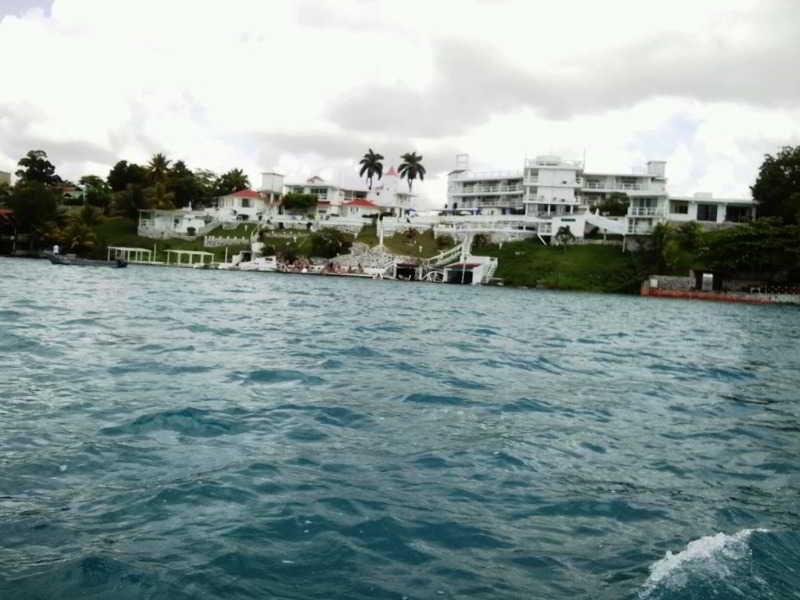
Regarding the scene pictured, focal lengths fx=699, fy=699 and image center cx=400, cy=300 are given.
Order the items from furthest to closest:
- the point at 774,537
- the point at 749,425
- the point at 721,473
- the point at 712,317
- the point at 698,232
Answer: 1. the point at 698,232
2. the point at 712,317
3. the point at 749,425
4. the point at 721,473
5. the point at 774,537

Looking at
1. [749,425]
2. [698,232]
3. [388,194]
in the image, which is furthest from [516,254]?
[749,425]

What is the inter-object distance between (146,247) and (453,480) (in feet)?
334

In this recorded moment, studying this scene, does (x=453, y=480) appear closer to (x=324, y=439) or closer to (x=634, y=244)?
(x=324, y=439)

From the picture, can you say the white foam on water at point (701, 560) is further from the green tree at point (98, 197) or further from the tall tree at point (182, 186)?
the green tree at point (98, 197)

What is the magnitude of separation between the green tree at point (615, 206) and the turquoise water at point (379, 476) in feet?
277

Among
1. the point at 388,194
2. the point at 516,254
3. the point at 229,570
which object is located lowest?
the point at 229,570

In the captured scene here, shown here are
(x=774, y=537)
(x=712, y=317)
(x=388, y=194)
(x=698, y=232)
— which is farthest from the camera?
(x=388, y=194)

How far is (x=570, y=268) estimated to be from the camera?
82.6 metres

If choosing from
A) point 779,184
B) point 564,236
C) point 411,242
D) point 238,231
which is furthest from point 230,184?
point 779,184

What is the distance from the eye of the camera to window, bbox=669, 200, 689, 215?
93.6 m

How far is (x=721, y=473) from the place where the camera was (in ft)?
30.9

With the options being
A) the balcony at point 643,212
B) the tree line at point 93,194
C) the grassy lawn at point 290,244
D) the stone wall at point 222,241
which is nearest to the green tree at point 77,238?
the tree line at point 93,194

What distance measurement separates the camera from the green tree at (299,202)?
110m

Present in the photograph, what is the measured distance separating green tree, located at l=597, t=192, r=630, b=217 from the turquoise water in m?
84.4
